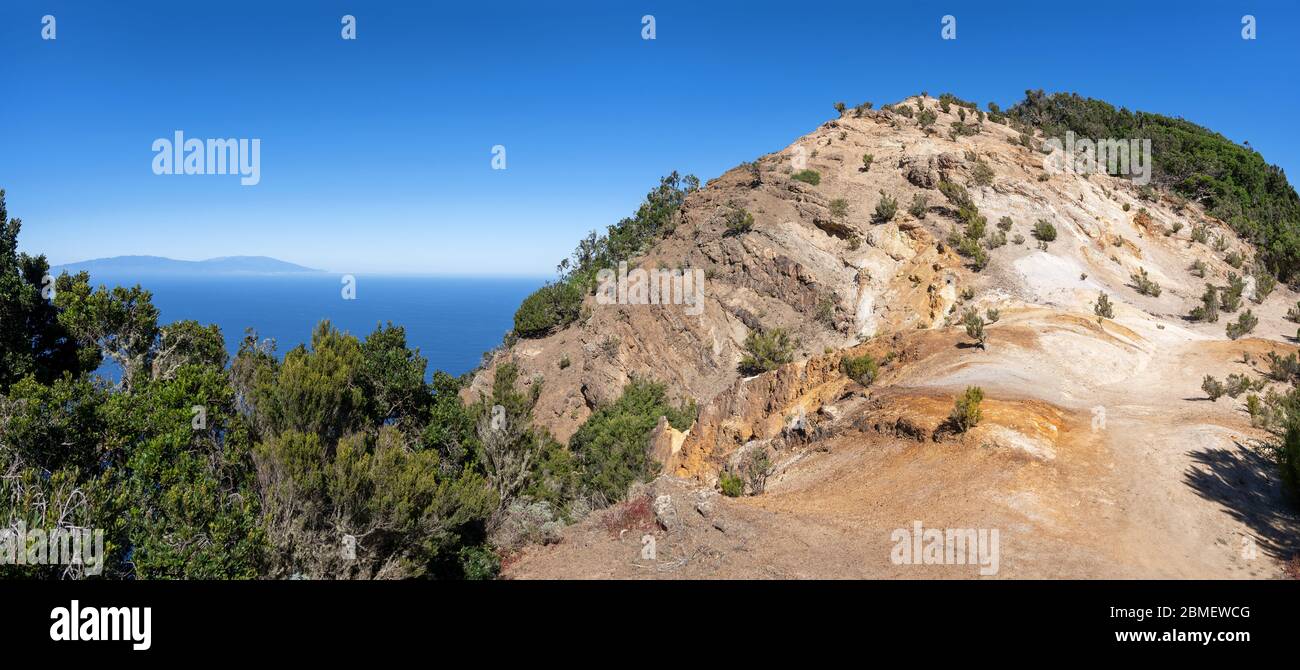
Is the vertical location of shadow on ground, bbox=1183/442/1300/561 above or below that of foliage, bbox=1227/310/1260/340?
below

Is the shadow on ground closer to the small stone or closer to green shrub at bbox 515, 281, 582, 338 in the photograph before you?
the small stone

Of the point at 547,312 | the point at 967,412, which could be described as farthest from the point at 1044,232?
the point at 547,312

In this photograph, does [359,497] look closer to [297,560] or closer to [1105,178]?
[297,560]

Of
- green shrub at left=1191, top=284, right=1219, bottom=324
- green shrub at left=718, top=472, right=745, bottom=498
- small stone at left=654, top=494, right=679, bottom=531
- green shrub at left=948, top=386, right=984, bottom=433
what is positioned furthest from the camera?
green shrub at left=1191, top=284, right=1219, bottom=324

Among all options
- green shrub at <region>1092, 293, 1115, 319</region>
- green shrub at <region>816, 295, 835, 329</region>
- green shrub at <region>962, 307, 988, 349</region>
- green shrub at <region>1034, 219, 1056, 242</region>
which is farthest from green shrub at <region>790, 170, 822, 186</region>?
green shrub at <region>962, 307, 988, 349</region>

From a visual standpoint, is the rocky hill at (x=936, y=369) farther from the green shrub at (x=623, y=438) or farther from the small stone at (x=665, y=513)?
the green shrub at (x=623, y=438)

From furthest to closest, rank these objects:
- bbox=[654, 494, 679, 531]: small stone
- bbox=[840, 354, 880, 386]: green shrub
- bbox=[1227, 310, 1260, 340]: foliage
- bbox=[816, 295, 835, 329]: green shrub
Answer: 1. bbox=[816, 295, 835, 329]: green shrub
2. bbox=[1227, 310, 1260, 340]: foliage
3. bbox=[840, 354, 880, 386]: green shrub
4. bbox=[654, 494, 679, 531]: small stone

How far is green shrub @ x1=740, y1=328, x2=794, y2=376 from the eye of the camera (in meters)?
25.0

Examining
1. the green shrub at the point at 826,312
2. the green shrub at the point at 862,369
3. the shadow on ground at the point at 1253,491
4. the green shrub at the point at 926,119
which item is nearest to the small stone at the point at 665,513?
the green shrub at the point at 862,369

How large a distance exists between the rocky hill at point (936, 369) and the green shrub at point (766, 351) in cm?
65

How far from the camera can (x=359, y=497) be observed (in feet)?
32.4

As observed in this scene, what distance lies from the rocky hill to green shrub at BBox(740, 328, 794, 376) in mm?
654

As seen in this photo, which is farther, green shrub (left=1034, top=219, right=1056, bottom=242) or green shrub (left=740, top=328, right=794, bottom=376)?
green shrub (left=740, top=328, right=794, bottom=376)
